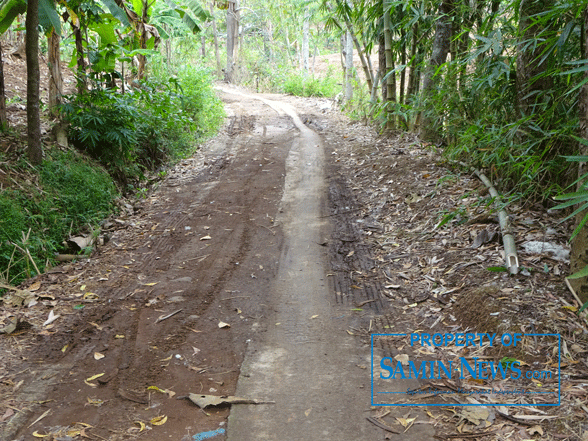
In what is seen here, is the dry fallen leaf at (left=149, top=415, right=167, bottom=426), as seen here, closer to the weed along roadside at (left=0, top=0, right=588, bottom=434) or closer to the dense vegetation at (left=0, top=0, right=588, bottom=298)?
the weed along roadside at (left=0, top=0, right=588, bottom=434)

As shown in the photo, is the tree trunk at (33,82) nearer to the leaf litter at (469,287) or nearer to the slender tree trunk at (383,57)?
the leaf litter at (469,287)

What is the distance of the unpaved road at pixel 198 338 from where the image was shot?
278 centimetres

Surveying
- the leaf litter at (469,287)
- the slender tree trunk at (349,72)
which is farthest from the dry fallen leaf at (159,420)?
the slender tree trunk at (349,72)

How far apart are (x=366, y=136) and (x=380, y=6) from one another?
10.0 feet

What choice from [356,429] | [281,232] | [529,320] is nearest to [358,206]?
[281,232]

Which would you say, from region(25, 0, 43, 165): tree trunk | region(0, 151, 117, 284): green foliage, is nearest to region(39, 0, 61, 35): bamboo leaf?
region(25, 0, 43, 165): tree trunk

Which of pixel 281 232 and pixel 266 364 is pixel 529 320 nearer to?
→ pixel 266 364

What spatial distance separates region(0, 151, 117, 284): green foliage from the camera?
472 cm

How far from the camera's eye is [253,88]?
83.8ft

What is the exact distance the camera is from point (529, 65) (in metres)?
4.62

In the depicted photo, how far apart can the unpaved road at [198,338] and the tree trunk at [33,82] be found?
1540 mm

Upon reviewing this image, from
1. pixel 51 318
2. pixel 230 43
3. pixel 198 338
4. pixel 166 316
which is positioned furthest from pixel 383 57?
pixel 230 43

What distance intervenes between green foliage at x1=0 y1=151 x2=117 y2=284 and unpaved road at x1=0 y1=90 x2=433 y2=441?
0.35 metres

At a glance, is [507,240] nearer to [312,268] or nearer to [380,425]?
[312,268]
